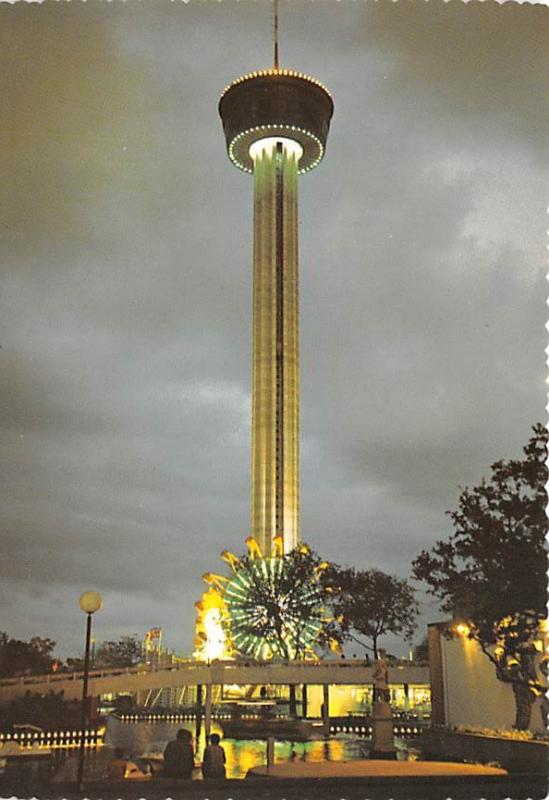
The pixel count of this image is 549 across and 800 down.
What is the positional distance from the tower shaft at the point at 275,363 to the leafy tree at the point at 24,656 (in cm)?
2281

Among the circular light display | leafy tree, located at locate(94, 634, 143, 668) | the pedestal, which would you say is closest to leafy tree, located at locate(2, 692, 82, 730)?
the pedestal

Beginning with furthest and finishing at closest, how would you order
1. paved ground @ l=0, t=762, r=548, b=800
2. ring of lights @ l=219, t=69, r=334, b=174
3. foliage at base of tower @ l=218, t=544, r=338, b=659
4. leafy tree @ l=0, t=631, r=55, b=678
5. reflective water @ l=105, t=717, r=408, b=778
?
ring of lights @ l=219, t=69, r=334, b=174, foliage at base of tower @ l=218, t=544, r=338, b=659, leafy tree @ l=0, t=631, r=55, b=678, reflective water @ l=105, t=717, r=408, b=778, paved ground @ l=0, t=762, r=548, b=800

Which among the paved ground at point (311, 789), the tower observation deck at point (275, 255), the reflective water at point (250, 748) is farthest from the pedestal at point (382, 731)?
the tower observation deck at point (275, 255)

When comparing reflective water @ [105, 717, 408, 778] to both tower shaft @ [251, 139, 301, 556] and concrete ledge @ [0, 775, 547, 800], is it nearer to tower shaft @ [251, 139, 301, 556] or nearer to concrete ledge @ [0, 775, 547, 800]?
concrete ledge @ [0, 775, 547, 800]

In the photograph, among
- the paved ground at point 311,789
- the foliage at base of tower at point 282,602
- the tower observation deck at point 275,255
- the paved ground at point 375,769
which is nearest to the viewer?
the paved ground at point 311,789

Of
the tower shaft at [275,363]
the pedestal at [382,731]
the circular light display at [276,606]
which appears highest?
the tower shaft at [275,363]

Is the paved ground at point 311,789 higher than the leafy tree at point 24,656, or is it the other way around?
the leafy tree at point 24,656

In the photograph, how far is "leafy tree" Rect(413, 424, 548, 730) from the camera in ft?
84.9

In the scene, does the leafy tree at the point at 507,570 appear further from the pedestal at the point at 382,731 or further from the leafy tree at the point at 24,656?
the leafy tree at the point at 24,656

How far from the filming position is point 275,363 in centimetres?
9356

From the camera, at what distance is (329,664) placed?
2298 inches

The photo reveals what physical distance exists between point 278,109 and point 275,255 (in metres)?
17.4

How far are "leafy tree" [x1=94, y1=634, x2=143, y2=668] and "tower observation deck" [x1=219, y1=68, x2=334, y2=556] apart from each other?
37.5m

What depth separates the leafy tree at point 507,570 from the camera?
25.9 meters
